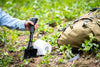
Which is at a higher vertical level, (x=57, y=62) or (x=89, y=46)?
(x=89, y=46)

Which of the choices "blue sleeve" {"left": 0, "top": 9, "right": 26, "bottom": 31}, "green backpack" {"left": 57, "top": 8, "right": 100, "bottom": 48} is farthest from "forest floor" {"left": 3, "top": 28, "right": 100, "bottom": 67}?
"blue sleeve" {"left": 0, "top": 9, "right": 26, "bottom": 31}

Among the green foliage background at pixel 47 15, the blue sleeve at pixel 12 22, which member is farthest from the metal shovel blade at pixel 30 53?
the blue sleeve at pixel 12 22

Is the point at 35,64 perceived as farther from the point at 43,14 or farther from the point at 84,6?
the point at 84,6

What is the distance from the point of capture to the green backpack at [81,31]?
8.71 ft

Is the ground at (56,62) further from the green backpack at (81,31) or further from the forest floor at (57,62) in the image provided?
the green backpack at (81,31)

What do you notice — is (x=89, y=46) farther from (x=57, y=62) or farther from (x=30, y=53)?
(x=30, y=53)

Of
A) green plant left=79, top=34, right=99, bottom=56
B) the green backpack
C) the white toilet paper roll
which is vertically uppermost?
the green backpack

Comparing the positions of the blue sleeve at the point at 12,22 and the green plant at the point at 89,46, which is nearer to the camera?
the green plant at the point at 89,46

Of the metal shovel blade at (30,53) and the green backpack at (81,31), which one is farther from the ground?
the green backpack at (81,31)

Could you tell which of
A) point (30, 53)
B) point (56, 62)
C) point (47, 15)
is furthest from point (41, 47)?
point (47, 15)

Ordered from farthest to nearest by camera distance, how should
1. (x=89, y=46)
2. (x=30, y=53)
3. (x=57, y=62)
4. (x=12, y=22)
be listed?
(x=12, y=22) → (x=30, y=53) → (x=57, y=62) → (x=89, y=46)

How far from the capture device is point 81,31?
2.71 m

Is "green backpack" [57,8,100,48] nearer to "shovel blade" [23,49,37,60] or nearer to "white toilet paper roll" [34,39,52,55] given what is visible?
"white toilet paper roll" [34,39,52,55]

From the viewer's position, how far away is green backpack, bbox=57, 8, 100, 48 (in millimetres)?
2656
